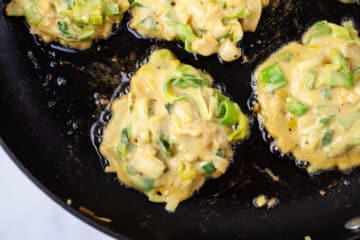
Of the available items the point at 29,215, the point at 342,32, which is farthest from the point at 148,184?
the point at 342,32

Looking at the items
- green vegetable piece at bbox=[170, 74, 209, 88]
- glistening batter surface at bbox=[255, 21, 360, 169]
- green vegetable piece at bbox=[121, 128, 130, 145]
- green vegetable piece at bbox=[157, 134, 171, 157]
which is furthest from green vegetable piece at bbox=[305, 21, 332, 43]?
green vegetable piece at bbox=[121, 128, 130, 145]

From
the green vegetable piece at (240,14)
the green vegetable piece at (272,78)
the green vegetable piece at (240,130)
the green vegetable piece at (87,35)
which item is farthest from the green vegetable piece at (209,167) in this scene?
the green vegetable piece at (87,35)

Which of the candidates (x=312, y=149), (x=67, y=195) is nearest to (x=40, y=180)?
(x=67, y=195)

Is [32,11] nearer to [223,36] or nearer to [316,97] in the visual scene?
[223,36]

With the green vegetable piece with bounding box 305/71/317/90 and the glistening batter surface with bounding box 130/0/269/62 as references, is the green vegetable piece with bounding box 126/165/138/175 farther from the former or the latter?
the green vegetable piece with bounding box 305/71/317/90

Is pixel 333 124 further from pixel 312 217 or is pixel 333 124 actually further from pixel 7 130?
pixel 7 130

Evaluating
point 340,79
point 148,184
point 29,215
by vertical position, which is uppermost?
point 340,79
